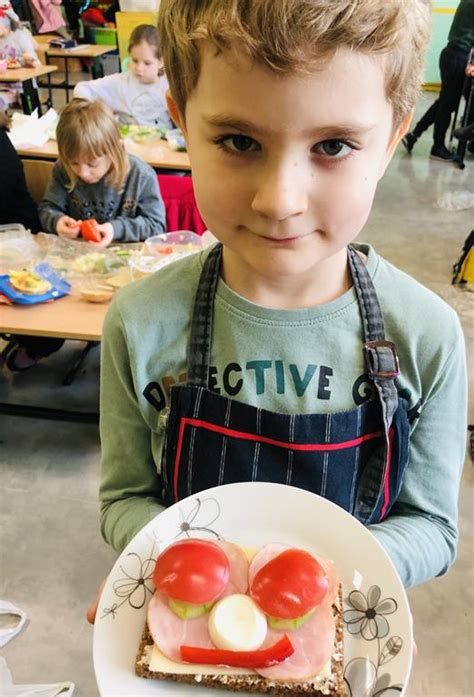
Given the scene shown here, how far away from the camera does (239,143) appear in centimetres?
61

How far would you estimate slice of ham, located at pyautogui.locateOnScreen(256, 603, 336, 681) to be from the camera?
0.68 metres

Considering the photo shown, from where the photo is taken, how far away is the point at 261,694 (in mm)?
686

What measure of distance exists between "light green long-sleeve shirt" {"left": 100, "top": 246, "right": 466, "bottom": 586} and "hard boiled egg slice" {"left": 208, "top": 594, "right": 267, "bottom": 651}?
0.20m

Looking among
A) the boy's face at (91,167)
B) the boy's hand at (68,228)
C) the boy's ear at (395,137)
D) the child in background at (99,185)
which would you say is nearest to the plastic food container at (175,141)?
the child in background at (99,185)

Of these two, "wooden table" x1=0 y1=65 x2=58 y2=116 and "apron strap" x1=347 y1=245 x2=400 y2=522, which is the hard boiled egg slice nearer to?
"apron strap" x1=347 y1=245 x2=400 y2=522

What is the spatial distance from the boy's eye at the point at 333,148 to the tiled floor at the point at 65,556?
1.64m

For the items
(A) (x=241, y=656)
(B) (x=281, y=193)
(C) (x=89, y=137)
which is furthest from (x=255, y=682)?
(C) (x=89, y=137)

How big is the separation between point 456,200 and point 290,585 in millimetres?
4886

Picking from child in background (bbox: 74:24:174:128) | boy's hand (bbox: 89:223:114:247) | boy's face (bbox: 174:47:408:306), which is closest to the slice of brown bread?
boy's face (bbox: 174:47:408:306)

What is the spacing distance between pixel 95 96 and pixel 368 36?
3822mm

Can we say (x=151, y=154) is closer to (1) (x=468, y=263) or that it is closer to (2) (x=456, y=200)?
(1) (x=468, y=263)

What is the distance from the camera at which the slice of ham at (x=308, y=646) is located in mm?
676

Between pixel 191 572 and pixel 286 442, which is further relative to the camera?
pixel 286 442

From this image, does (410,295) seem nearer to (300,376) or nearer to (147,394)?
(300,376)
